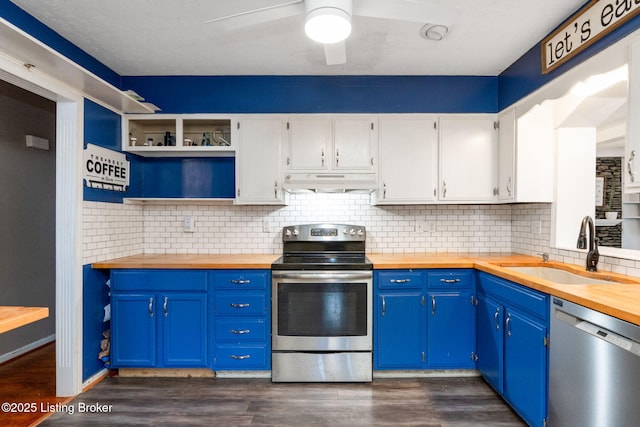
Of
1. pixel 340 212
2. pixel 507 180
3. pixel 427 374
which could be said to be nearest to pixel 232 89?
pixel 340 212

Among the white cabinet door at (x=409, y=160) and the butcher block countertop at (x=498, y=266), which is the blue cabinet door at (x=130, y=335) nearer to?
the butcher block countertop at (x=498, y=266)

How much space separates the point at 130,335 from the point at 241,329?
0.88 m

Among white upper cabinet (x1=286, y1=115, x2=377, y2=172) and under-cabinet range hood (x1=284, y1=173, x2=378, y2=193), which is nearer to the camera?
under-cabinet range hood (x1=284, y1=173, x2=378, y2=193)

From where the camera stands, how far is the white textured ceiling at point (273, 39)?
7.24 ft

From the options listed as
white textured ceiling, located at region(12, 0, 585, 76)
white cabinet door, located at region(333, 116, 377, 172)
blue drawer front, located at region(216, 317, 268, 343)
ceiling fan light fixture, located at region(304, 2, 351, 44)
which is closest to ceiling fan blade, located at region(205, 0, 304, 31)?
ceiling fan light fixture, located at region(304, 2, 351, 44)

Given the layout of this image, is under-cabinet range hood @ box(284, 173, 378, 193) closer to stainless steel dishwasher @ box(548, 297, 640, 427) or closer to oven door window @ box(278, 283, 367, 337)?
oven door window @ box(278, 283, 367, 337)

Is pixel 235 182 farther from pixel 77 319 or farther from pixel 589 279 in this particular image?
pixel 589 279

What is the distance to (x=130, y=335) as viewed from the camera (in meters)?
2.85

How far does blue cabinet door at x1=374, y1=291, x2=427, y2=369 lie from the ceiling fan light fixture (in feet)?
6.24

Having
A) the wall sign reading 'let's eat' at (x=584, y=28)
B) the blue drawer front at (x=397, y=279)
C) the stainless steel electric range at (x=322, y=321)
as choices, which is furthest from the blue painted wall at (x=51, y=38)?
the wall sign reading 'let's eat' at (x=584, y=28)

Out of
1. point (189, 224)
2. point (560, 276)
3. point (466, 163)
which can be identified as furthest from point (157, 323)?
point (560, 276)

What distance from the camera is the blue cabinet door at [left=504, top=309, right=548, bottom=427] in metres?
1.99

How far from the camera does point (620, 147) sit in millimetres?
4266

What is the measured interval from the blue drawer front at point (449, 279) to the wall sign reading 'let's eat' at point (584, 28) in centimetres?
158
